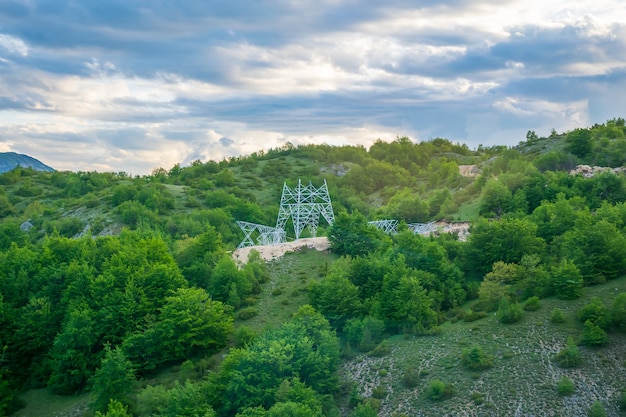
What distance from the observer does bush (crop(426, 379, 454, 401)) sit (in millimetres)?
50438

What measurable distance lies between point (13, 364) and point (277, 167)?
10595 cm

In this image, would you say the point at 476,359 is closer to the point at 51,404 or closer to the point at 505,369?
the point at 505,369

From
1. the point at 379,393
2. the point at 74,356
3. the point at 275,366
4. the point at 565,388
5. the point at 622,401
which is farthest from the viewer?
the point at 74,356

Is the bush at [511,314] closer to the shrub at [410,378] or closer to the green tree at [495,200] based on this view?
the shrub at [410,378]

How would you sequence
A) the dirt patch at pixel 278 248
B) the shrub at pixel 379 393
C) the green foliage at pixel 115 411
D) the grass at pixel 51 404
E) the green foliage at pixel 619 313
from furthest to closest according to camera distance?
the dirt patch at pixel 278 248 < the grass at pixel 51 404 < the green foliage at pixel 619 313 < the shrub at pixel 379 393 < the green foliage at pixel 115 411

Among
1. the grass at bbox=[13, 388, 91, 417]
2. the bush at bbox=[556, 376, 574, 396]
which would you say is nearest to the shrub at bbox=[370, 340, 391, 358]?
the bush at bbox=[556, 376, 574, 396]

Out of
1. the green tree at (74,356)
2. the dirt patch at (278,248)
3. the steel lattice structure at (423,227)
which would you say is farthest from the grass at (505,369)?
the steel lattice structure at (423,227)

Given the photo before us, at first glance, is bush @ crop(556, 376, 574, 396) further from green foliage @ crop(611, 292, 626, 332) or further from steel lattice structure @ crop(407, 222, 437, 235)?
steel lattice structure @ crop(407, 222, 437, 235)

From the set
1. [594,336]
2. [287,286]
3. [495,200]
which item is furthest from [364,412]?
[495,200]

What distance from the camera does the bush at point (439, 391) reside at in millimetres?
50438

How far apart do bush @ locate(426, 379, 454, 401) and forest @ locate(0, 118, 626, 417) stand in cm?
10

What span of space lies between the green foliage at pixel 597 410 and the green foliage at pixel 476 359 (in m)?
8.57

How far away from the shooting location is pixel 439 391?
5047 centimetres

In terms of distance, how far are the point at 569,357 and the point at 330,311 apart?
73.4ft
